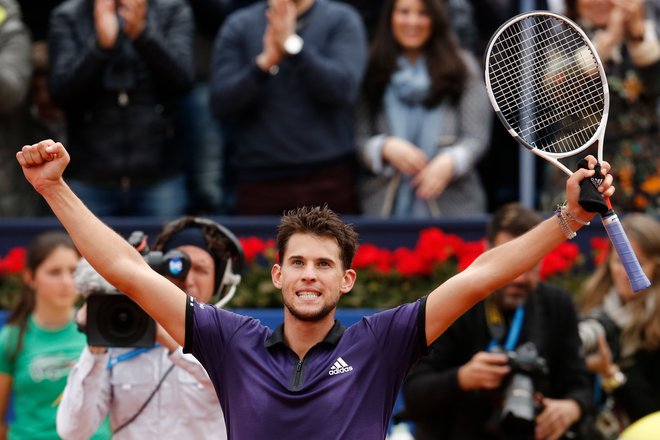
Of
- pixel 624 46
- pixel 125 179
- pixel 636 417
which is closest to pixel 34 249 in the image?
pixel 125 179

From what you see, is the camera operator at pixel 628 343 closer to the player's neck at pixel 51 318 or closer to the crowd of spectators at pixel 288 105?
the crowd of spectators at pixel 288 105

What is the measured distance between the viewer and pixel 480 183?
10.0m

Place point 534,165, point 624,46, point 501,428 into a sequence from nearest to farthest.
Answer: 1. point 501,428
2. point 624,46
3. point 534,165

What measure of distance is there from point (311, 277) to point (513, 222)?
6.67 feet

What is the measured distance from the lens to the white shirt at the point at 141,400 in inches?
218

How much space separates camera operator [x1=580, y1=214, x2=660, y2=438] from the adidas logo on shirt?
2.51 m

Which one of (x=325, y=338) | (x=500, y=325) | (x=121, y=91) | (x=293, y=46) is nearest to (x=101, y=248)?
(x=325, y=338)

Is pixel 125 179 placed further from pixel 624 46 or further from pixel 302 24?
pixel 624 46

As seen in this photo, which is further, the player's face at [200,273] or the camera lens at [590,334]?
the camera lens at [590,334]

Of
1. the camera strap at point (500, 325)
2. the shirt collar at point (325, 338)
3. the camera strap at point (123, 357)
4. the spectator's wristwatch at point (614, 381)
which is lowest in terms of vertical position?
the spectator's wristwatch at point (614, 381)

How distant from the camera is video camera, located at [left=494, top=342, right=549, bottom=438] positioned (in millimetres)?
6078

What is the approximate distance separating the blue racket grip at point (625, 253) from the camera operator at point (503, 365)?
162cm

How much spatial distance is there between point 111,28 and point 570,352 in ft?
13.1

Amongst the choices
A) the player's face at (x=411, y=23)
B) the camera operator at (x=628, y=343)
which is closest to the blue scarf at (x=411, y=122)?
the player's face at (x=411, y=23)
